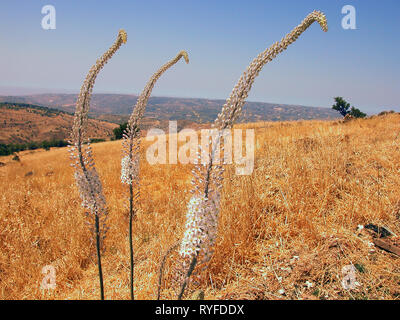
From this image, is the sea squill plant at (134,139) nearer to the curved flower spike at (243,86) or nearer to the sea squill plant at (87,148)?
the sea squill plant at (87,148)

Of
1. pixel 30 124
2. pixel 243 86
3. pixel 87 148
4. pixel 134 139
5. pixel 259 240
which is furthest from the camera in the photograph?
pixel 30 124

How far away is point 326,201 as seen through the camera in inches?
174

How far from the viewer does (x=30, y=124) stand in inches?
5714

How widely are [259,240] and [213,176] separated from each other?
8.40 feet

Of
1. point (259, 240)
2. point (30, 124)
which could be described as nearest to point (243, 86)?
point (259, 240)

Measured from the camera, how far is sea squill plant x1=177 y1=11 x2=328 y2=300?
1731 millimetres

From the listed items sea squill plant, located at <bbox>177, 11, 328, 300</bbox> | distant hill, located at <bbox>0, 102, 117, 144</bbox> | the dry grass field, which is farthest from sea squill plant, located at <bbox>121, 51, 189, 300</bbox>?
distant hill, located at <bbox>0, 102, 117, 144</bbox>

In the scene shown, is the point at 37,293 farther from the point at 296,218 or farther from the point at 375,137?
the point at 375,137

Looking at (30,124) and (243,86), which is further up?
(30,124)

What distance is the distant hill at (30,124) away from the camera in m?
132

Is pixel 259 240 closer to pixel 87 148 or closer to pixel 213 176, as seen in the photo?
pixel 213 176

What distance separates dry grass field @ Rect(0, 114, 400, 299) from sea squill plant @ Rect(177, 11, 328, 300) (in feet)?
3.43
